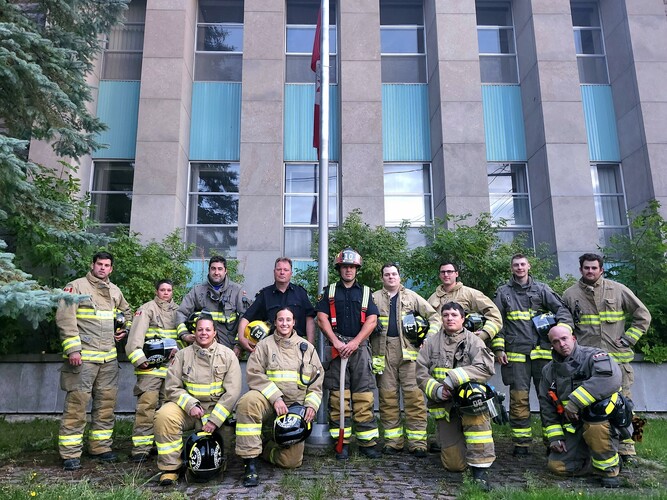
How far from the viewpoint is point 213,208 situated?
13961 mm

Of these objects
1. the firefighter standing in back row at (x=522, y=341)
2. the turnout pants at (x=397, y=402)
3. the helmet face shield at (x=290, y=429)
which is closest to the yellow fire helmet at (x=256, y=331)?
the helmet face shield at (x=290, y=429)

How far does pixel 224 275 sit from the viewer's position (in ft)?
22.3

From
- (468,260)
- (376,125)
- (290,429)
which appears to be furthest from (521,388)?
(376,125)

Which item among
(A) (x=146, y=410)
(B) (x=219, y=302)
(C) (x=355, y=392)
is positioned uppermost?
(B) (x=219, y=302)

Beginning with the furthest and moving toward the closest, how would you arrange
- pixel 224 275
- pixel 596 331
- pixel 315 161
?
pixel 315 161 < pixel 224 275 < pixel 596 331

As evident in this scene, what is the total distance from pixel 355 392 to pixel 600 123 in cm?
1237

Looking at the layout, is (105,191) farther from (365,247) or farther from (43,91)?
(365,247)

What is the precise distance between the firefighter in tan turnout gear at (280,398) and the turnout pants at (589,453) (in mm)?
2595

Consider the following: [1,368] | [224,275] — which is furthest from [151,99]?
[224,275]

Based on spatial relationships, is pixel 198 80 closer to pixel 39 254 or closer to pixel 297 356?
pixel 39 254

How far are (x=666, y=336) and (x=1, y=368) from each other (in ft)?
38.0

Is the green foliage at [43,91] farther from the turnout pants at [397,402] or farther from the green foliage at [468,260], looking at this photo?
the green foliage at [468,260]

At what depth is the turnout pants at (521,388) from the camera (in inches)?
243

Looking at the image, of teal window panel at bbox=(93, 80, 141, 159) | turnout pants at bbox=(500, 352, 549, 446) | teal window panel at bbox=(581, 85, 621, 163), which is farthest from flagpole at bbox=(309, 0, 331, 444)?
teal window panel at bbox=(581, 85, 621, 163)
